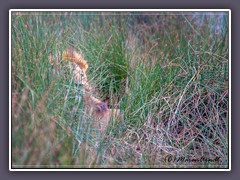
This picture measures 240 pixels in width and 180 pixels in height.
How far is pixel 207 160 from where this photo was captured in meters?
3.27

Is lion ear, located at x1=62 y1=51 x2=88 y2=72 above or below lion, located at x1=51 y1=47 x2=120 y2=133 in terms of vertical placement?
above

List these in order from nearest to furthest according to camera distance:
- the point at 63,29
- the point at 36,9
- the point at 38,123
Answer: the point at 38,123
the point at 36,9
the point at 63,29

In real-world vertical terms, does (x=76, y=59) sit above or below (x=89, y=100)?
above

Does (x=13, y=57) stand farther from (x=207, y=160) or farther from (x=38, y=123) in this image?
(x=207, y=160)

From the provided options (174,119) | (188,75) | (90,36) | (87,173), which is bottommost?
(87,173)

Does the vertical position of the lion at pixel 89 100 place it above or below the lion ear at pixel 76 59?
below

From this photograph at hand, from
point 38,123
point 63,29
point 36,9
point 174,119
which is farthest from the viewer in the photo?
point 63,29

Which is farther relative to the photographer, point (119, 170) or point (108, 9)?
point (108, 9)

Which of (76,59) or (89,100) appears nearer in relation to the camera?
(89,100)

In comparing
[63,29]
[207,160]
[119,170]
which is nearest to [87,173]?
[119,170]

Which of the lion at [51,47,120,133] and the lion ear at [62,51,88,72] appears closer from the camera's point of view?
the lion at [51,47,120,133]

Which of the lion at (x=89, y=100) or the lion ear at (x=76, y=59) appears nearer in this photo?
the lion at (x=89, y=100)
